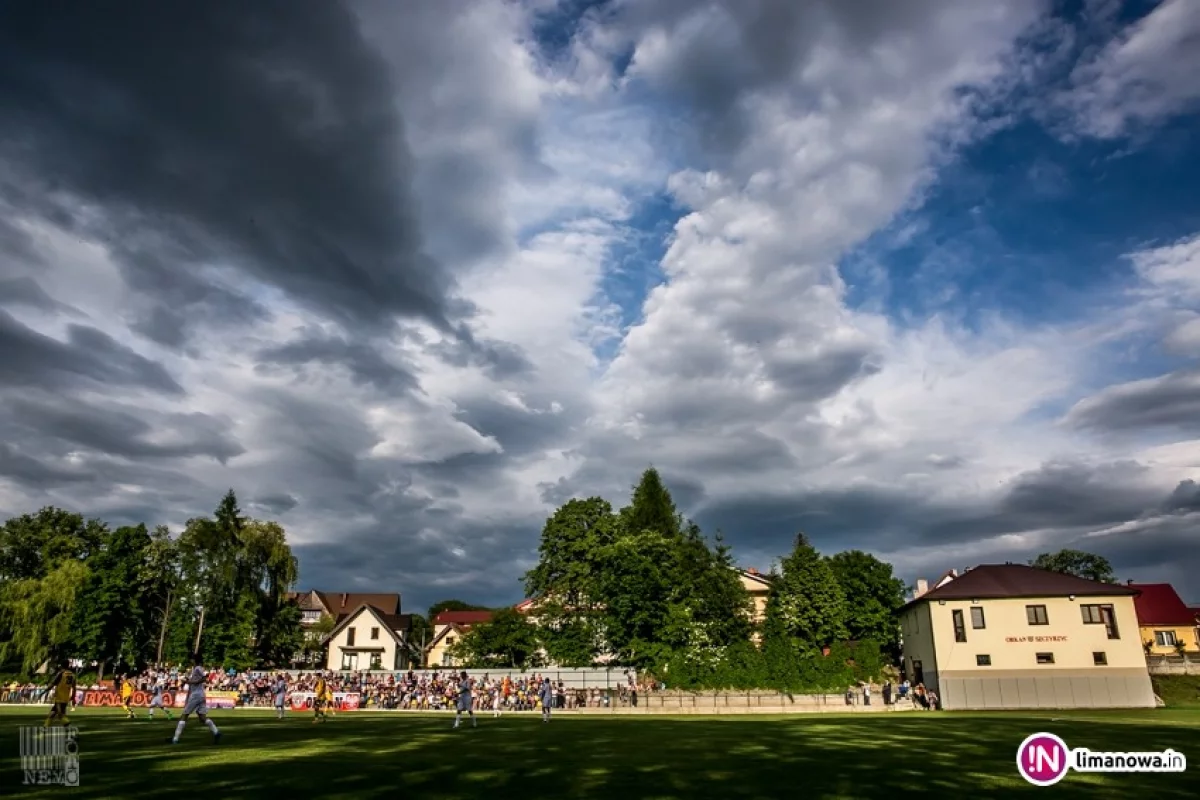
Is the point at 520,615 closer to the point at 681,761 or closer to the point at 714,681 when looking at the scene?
the point at 714,681

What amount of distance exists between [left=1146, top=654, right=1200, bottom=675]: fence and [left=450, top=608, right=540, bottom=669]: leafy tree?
5625 cm

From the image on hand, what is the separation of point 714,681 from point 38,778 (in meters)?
52.7

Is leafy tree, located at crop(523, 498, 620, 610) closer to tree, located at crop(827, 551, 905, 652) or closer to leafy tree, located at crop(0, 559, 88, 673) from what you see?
tree, located at crop(827, 551, 905, 652)

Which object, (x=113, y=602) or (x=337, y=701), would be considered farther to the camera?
(x=113, y=602)

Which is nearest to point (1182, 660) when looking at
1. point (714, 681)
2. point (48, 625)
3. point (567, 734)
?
point (714, 681)

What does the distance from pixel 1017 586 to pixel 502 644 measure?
45951 mm

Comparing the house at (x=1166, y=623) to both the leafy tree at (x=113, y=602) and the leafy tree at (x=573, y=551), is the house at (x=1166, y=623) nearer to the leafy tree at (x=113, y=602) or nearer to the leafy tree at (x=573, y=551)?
the leafy tree at (x=573, y=551)

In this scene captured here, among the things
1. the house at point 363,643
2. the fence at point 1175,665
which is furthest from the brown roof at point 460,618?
the fence at point 1175,665

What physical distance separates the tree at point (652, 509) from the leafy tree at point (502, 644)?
2336 cm

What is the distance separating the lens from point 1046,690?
59969 millimetres

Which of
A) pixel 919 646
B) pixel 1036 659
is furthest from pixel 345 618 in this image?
pixel 1036 659

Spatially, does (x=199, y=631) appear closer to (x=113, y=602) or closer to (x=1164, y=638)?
(x=113, y=602)

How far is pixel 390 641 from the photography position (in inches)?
4050

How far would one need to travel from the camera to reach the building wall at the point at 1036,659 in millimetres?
59469
